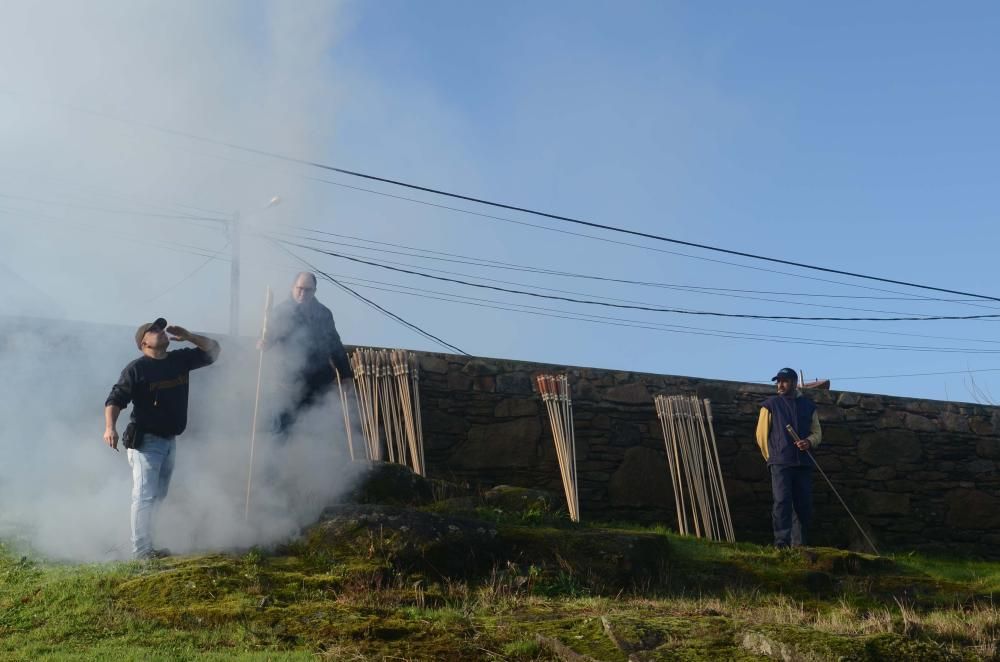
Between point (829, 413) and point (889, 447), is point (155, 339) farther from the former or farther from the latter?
point (889, 447)

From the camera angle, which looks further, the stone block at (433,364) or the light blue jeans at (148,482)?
the stone block at (433,364)

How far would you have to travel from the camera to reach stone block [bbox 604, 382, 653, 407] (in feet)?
36.4

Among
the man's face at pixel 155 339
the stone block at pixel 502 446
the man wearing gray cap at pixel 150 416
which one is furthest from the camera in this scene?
the stone block at pixel 502 446

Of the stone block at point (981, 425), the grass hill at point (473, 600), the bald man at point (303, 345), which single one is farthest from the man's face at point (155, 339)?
the stone block at point (981, 425)

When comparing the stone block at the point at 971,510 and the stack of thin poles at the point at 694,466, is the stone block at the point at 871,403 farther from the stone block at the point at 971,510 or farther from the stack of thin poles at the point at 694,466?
the stack of thin poles at the point at 694,466

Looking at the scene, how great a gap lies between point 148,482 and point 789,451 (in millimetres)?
5489

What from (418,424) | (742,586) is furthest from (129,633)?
(418,424)

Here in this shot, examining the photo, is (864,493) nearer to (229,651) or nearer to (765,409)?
(765,409)

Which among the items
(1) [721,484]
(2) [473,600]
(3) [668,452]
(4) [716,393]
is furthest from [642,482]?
(2) [473,600]

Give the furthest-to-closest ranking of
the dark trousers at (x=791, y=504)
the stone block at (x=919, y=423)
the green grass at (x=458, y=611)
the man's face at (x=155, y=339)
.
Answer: the stone block at (x=919, y=423)
the dark trousers at (x=791, y=504)
the man's face at (x=155, y=339)
the green grass at (x=458, y=611)

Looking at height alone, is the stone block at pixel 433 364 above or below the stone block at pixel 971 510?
above

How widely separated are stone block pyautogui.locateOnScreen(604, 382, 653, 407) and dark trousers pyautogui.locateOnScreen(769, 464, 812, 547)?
5.19 ft

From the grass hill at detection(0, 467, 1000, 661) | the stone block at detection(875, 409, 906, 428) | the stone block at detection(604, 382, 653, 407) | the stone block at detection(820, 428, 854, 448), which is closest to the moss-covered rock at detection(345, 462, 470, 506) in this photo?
the grass hill at detection(0, 467, 1000, 661)

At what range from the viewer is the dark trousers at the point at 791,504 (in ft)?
32.3
